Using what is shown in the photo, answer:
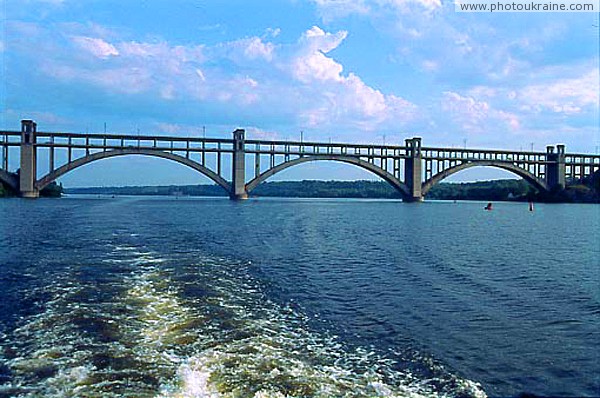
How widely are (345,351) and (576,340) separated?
3.60 m

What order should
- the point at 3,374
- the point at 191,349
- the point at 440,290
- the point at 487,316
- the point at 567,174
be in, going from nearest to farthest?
the point at 3,374, the point at 191,349, the point at 487,316, the point at 440,290, the point at 567,174

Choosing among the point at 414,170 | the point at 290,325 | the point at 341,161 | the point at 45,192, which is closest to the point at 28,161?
the point at 45,192

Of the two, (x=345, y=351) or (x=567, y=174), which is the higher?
(x=567, y=174)

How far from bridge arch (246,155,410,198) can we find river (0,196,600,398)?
6356 centimetres

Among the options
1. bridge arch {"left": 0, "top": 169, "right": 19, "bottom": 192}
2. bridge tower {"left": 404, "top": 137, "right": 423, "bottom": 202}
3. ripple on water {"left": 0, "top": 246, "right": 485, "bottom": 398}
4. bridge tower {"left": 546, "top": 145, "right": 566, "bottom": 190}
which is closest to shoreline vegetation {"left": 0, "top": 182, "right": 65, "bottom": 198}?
bridge arch {"left": 0, "top": 169, "right": 19, "bottom": 192}

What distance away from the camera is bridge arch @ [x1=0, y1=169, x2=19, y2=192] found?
229 ft

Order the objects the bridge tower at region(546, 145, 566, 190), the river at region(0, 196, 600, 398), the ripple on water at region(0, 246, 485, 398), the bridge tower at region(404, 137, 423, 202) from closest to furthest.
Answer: the ripple on water at region(0, 246, 485, 398) → the river at region(0, 196, 600, 398) → the bridge tower at region(404, 137, 423, 202) → the bridge tower at region(546, 145, 566, 190)

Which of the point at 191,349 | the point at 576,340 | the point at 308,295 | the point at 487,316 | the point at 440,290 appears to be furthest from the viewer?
the point at 440,290

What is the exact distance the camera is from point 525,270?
14133 mm

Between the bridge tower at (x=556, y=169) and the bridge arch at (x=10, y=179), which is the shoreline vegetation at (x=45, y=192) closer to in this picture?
the bridge arch at (x=10, y=179)

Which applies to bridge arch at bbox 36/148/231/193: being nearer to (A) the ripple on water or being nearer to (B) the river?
(B) the river

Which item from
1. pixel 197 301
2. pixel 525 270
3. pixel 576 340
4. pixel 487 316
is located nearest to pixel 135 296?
pixel 197 301

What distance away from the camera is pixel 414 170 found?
87250 mm

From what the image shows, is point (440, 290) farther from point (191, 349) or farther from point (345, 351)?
point (191, 349)
